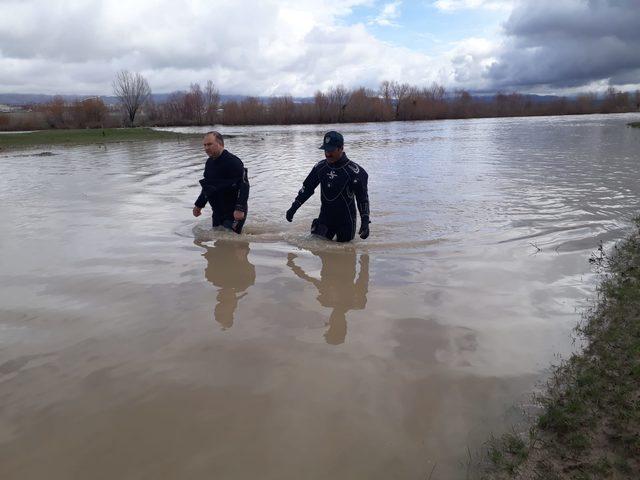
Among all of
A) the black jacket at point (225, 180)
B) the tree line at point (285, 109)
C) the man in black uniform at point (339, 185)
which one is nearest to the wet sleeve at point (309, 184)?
the man in black uniform at point (339, 185)

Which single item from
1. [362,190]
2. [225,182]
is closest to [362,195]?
[362,190]

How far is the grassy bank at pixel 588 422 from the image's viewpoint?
262 centimetres

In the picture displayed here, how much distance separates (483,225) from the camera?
8789 mm

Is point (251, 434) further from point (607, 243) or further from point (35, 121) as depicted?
point (35, 121)

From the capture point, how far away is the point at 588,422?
2.92 metres

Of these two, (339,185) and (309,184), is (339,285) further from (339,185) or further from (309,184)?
(309,184)

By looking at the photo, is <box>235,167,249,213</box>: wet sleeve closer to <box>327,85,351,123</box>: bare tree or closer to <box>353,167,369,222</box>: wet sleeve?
<box>353,167,369,222</box>: wet sleeve

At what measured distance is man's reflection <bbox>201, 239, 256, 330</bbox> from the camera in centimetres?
500

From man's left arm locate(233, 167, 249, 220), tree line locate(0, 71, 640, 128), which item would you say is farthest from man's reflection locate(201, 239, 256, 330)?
tree line locate(0, 71, 640, 128)

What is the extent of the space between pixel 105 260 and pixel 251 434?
181 inches

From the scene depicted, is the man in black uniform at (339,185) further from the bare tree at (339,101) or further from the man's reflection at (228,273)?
the bare tree at (339,101)

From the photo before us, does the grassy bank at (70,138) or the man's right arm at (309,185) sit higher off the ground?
the grassy bank at (70,138)

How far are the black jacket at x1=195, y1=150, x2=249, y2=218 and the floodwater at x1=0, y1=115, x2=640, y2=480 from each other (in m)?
0.73

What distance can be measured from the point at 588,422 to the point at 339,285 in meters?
3.19
